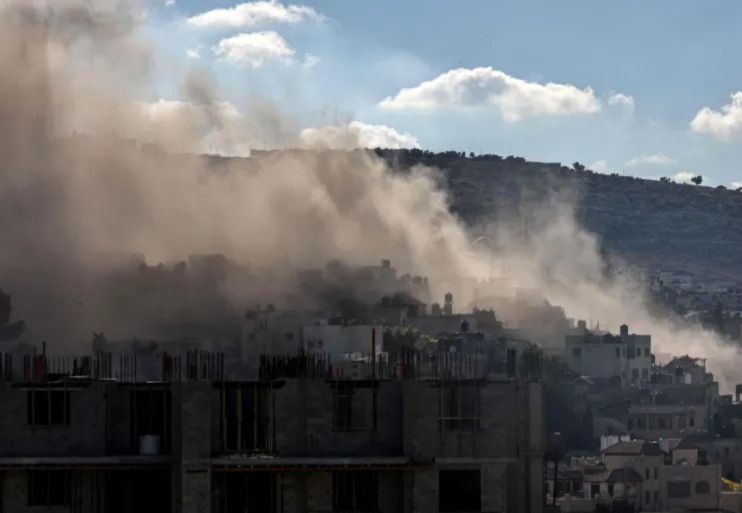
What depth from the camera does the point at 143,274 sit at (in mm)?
136250

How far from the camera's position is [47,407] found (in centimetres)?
3338

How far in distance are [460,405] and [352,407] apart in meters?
1.94

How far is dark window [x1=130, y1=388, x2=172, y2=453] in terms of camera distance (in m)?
33.4

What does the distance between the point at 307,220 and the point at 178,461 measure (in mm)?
134604

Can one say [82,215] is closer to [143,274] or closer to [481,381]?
[143,274]

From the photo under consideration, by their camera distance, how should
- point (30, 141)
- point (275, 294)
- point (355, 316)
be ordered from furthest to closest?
point (30, 141)
point (275, 294)
point (355, 316)

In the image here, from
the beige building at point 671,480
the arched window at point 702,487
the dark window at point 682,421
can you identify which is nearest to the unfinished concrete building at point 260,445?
the beige building at point 671,480

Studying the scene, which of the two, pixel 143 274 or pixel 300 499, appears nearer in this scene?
pixel 300 499

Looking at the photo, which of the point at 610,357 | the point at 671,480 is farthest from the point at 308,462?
the point at 610,357

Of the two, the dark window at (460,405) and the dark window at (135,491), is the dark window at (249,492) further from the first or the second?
the dark window at (460,405)

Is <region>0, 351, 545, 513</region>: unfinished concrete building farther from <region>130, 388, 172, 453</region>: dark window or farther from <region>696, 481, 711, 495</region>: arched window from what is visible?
<region>696, 481, 711, 495</region>: arched window

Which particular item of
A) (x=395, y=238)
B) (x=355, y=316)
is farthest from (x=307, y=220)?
(x=355, y=316)

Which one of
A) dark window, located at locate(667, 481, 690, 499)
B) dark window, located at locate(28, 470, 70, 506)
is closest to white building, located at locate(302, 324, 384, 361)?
dark window, located at locate(667, 481, 690, 499)

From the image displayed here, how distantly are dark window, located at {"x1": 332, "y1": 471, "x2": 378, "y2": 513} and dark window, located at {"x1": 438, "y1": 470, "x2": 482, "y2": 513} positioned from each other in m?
1.24
